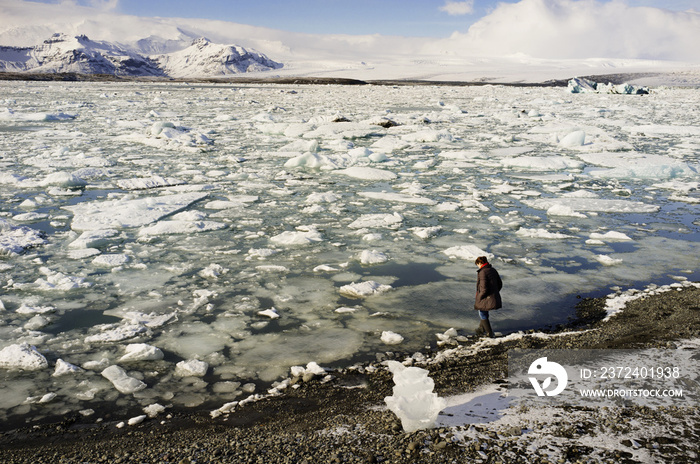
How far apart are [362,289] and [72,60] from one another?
19749 centimetres

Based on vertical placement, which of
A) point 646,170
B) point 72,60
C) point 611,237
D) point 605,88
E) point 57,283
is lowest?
point 57,283

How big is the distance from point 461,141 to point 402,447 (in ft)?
37.6

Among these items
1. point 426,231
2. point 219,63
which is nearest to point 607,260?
point 426,231

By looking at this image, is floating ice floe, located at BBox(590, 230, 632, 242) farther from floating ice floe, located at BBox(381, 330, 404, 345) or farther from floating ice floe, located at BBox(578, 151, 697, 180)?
Answer: floating ice floe, located at BBox(578, 151, 697, 180)

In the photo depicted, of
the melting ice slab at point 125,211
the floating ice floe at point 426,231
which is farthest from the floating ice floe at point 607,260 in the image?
the melting ice slab at point 125,211

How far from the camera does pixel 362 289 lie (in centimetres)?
417

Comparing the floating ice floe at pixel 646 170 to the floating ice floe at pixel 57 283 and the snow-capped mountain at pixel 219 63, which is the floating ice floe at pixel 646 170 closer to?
the floating ice floe at pixel 57 283

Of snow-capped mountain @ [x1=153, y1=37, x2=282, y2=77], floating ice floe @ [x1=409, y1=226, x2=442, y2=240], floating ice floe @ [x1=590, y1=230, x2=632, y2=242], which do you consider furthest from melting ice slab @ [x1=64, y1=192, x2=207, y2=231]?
snow-capped mountain @ [x1=153, y1=37, x2=282, y2=77]

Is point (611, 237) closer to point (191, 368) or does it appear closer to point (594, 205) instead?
point (594, 205)

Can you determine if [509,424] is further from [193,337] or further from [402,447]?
[193,337]

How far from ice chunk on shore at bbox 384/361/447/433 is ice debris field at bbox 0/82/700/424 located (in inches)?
27.8

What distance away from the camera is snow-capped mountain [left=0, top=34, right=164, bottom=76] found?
164 meters

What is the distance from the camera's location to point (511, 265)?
187 inches


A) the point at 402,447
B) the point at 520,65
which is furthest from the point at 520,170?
the point at 520,65
